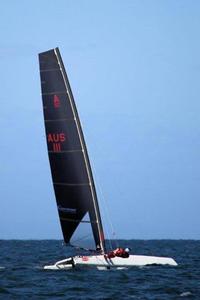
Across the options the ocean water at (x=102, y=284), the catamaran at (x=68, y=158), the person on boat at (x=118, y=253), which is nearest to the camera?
the ocean water at (x=102, y=284)

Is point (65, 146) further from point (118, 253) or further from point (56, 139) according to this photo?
point (118, 253)

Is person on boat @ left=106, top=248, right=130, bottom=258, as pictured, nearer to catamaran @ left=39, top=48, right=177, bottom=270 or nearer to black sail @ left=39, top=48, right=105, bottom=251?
catamaran @ left=39, top=48, right=177, bottom=270

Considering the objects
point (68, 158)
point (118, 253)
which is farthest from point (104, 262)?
point (68, 158)

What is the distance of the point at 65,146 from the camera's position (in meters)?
38.8

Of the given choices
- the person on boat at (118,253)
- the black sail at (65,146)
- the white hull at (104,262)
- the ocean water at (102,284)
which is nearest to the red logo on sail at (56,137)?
the black sail at (65,146)

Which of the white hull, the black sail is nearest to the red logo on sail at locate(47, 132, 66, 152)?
the black sail

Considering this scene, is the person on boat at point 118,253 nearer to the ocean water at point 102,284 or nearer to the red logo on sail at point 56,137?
the ocean water at point 102,284

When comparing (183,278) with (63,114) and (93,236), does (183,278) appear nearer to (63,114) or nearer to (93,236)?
(93,236)

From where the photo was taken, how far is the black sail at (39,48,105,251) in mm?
38438

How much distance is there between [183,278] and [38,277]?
20.6ft

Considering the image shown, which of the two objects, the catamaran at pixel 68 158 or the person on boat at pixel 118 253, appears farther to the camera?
the catamaran at pixel 68 158

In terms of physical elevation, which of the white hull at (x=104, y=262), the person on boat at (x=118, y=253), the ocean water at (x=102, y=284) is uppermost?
the person on boat at (x=118, y=253)

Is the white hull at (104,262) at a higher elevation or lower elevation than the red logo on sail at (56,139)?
lower

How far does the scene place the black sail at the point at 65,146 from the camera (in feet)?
126
